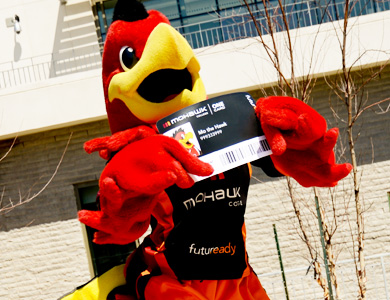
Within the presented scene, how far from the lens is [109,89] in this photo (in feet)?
7.63

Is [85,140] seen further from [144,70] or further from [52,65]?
[144,70]

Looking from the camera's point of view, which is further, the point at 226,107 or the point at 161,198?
the point at 161,198

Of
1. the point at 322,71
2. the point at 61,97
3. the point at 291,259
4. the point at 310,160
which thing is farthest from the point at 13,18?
the point at 310,160

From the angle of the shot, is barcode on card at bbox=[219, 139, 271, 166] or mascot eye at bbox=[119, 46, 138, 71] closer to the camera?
barcode on card at bbox=[219, 139, 271, 166]

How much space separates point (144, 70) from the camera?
216 cm

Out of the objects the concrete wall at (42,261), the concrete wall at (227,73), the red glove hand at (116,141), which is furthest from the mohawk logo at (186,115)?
the concrete wall at (42,261)

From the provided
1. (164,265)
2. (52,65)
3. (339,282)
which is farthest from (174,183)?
(52,65)

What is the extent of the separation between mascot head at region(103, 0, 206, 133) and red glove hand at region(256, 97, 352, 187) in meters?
0.38

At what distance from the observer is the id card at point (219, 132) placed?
2023mm

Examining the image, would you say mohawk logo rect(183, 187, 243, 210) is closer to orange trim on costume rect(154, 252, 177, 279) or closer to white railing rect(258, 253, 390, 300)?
orange trim on costume rect(154, 252, 177, 279)

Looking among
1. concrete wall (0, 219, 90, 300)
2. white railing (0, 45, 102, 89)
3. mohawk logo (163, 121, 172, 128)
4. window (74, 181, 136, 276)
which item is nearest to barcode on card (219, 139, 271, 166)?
mohawk logo (163, 121, 172, 128)

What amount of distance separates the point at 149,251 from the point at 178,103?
724 millimetres

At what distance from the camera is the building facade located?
702 centimetres

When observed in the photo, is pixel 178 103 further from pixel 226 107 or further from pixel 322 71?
pixel 322 71
